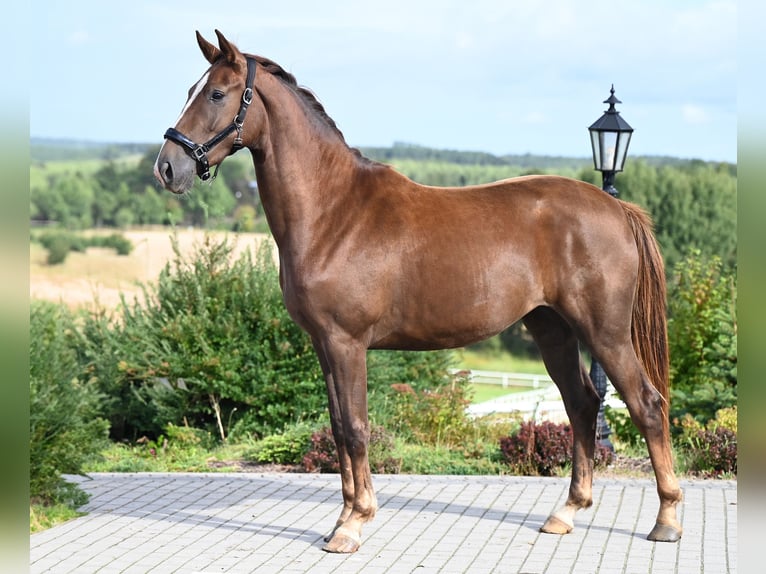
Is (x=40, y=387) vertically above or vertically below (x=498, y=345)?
above

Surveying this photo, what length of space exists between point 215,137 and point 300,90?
723 millimetres

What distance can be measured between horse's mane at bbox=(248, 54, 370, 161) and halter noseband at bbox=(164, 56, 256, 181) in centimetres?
20

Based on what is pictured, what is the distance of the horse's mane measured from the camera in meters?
5.68

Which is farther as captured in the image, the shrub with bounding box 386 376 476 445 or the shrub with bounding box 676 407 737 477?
the shrub with bounding box 386 376 476 445

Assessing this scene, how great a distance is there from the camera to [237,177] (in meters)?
61.2

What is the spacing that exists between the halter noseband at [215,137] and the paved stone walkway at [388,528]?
2.28 metres

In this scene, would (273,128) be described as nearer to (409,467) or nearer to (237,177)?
(409,467)

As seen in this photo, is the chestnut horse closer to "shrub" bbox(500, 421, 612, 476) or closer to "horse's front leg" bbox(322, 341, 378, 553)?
"horse's front leg" bbox(322, 341, 378, 553)

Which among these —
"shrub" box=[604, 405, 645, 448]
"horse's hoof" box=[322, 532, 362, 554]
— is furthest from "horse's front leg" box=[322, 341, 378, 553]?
"shrub" box=[604, 405, 645, 448]

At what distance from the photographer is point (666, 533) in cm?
573

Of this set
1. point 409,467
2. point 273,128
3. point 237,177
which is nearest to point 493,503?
point 409,467

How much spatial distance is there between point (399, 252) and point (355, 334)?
0.56 metres

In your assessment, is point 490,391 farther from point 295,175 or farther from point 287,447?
point 295,175

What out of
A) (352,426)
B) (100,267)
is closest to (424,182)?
(100,267)
